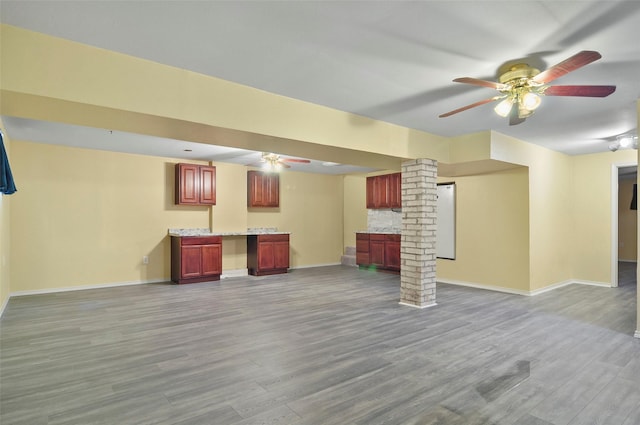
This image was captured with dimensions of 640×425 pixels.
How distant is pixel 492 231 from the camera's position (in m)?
6.03

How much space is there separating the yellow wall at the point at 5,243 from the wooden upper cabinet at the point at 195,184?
249 centimetres

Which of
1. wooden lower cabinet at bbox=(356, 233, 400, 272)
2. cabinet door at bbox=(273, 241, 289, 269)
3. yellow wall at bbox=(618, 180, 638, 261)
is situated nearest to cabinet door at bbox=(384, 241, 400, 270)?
wooden lower cabinet at bbox=(356, 233, 400, 272)

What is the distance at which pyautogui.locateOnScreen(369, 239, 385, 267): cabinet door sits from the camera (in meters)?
7.94

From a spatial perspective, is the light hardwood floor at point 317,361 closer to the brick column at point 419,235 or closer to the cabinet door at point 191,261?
the brick column at point 419,235

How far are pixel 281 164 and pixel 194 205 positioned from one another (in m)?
2.17

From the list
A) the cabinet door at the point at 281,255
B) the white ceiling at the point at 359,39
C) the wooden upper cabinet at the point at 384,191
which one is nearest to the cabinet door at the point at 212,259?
the cabinet door at the point at 281,255

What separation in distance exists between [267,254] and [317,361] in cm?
484

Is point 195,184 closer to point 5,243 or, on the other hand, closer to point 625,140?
point 5,243

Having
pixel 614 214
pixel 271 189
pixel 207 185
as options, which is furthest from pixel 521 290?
pixel 207 185

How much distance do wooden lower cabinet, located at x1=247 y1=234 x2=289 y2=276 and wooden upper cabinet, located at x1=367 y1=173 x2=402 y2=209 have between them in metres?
2.31

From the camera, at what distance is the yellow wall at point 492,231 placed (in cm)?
565

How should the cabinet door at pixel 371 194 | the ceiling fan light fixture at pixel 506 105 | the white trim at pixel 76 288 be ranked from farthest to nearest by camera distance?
1. the cabinet door at pixel 371 194
2. the white trim at pixel 76 288
3. the ceiling fan light fixture at pixel 506 105

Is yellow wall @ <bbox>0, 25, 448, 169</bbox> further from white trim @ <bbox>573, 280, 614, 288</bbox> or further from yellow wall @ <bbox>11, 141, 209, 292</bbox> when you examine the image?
white trim @ <bbox>573, 280, 614, 288</bbox>

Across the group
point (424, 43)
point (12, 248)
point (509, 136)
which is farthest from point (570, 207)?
point (12, 248)
